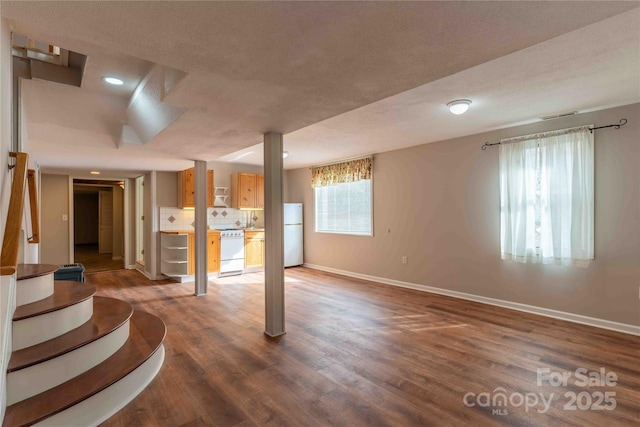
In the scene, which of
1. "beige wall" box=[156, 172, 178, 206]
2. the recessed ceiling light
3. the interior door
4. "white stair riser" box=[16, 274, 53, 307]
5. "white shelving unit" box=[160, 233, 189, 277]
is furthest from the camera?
the interior door

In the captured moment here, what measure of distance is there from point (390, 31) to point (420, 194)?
12.7 ft

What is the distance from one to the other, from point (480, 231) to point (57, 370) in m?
4.63

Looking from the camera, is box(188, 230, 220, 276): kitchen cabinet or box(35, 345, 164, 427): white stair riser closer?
box(35, 345, 164, 427): white stair riser

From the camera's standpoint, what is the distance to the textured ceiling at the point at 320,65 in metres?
1.35

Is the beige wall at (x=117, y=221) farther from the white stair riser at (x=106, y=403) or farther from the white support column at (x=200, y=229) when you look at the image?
the white stair riser at (x=106, y=403)

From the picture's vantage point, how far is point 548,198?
3.71 m

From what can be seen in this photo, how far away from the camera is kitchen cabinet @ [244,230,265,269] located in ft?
21.3

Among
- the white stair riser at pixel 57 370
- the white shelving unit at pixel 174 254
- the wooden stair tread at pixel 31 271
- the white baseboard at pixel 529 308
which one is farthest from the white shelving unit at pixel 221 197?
the white stair riser at pixel 57 370

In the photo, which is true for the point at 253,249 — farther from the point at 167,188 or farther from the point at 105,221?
the point at 105,221

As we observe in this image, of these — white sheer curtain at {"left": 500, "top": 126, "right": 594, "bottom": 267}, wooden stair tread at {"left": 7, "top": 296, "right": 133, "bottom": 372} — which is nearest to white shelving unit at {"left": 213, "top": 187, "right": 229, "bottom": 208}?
wooden stair tread at {"left": 7, "top": 296, "right": 133, "bottom": 372}

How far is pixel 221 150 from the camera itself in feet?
13.7

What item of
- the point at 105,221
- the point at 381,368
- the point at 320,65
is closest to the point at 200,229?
the point at 381,368

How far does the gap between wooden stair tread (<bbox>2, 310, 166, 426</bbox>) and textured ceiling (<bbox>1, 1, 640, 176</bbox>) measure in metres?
1.96

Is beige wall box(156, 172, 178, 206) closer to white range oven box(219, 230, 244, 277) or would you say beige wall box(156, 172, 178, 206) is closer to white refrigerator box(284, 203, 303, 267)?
white range oven box(219, 230, 244, 277)
